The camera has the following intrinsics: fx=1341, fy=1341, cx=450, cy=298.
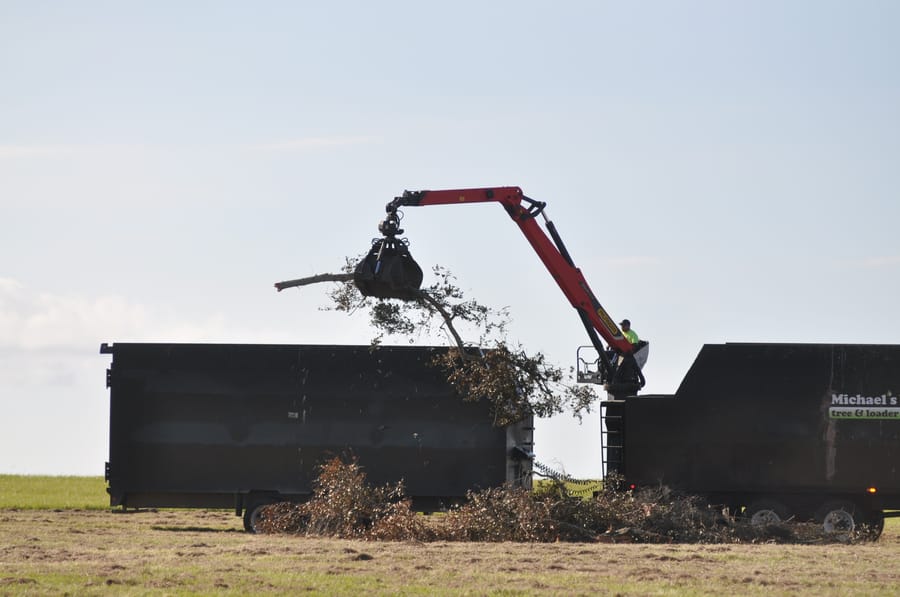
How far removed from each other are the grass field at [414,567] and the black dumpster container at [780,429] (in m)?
1.36

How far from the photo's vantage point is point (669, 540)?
68.2ft

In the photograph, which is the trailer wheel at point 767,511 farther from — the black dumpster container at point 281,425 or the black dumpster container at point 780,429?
the black dumpster container at point 281,425

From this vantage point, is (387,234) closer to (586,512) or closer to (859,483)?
(586,512)

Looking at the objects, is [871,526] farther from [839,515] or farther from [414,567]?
[414,567]

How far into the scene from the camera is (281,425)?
23.1 m

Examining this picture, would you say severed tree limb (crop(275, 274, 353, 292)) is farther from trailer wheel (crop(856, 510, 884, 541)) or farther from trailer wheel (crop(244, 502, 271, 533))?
trailer wheel (crop(856, 510, 884, 541))

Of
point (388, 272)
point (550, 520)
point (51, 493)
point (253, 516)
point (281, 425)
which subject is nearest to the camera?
point (550, 520)

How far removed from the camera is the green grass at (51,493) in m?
30.1

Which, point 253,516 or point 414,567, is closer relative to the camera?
point 414,567

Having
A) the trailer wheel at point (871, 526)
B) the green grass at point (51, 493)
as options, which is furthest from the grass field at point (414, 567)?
the green grass at point (51, 493)

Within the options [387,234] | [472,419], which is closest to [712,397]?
[472,419]

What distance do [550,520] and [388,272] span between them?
187 inches

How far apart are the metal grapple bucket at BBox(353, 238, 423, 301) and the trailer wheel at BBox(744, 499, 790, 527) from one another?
658cm

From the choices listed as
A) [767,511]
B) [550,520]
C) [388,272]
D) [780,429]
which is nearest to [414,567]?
[550,520]
